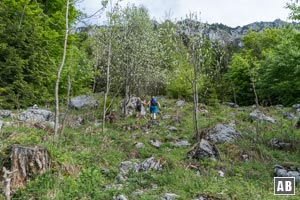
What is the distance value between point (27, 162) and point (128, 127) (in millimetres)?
7149

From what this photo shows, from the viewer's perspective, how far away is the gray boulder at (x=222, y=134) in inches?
416

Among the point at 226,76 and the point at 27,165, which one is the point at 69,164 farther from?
the point at 226,76

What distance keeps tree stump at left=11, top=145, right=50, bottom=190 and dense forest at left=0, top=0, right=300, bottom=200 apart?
19mm

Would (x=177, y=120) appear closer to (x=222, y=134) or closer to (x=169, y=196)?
(x=222, y=134)

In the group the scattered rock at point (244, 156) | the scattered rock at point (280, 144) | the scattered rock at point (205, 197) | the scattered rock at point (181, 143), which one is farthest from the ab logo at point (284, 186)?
the scattered rock at point (181, 143)

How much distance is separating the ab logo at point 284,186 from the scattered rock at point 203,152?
2068 mm

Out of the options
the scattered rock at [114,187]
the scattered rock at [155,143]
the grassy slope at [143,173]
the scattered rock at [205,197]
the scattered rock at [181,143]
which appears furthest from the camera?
the scattered rock at [181,143]

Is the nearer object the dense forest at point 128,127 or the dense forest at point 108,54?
the dense forest at point 128,127

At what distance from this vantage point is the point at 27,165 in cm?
611

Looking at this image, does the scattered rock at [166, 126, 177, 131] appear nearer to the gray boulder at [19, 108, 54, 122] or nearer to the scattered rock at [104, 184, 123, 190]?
the gray boulder at [19, 108, 54, 122]

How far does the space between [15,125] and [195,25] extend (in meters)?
7.86

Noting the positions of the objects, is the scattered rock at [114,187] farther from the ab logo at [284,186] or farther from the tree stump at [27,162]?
the ab logo at [284,186]

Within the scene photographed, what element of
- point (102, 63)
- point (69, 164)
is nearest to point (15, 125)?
point (69, 164)

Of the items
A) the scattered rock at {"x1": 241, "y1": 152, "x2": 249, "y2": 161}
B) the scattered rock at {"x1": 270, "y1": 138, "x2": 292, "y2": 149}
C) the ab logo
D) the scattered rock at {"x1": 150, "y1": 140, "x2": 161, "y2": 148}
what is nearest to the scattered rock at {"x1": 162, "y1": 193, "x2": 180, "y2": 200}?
the ab logo
